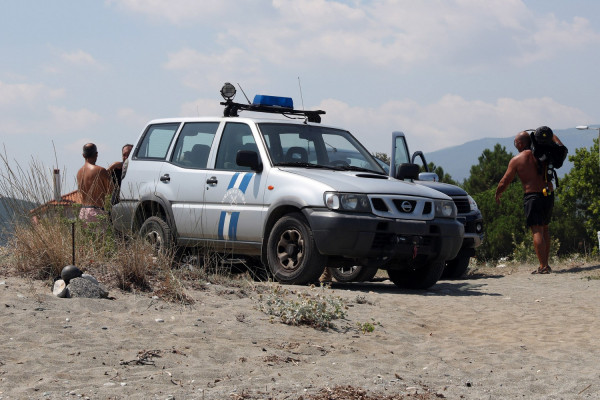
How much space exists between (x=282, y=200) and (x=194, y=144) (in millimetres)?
1826

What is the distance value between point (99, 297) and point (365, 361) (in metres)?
2.58

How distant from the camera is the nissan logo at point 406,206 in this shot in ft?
32.4

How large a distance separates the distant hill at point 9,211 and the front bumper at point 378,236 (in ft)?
9.52

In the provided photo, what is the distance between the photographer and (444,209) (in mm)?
10320

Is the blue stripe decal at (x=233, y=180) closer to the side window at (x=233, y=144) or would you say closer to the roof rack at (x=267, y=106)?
the side window at (x=233, y=144)

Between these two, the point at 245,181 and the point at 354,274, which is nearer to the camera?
the point at 245,181

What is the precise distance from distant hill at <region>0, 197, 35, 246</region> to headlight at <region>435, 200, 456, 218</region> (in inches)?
171

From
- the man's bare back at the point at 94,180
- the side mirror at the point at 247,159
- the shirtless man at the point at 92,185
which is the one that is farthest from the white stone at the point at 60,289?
the side mirror at the point at 247,159

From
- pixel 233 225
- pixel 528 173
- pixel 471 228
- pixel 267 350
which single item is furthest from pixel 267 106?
pixel 267 350

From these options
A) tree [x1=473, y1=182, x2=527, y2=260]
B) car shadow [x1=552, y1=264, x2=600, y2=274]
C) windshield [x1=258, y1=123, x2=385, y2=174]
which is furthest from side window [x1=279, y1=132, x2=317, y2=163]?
tree [x1=473, y1=182, x2=527, y2=260]

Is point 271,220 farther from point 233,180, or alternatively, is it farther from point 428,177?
point 428,177

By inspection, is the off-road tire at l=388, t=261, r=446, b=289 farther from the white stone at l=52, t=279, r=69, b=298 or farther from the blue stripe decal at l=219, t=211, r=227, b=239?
the white stone at l=52, t=279, r=69, b=298

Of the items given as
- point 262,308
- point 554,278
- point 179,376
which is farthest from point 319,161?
point 179,376

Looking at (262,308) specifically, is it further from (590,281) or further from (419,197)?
(590,281)
